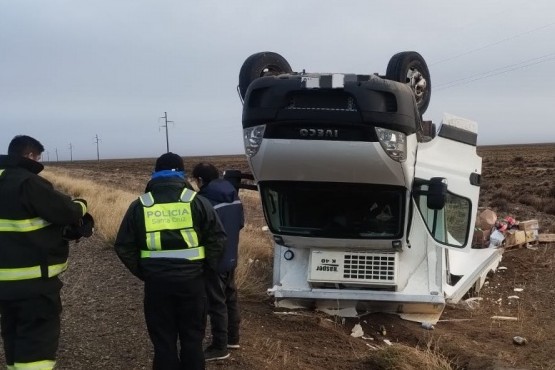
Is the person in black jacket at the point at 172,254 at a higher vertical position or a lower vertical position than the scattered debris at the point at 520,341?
higher

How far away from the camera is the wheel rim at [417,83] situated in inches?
306

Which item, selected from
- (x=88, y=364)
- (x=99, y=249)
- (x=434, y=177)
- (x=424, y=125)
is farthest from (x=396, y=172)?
(x=99, y=249)

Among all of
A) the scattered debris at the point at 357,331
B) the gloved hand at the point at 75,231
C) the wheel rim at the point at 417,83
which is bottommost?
the scattered debris at the point at 357,331

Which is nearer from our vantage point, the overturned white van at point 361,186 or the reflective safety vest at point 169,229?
the reflective safety vest at point 169,229

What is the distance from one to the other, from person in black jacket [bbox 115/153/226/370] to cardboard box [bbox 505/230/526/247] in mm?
8301

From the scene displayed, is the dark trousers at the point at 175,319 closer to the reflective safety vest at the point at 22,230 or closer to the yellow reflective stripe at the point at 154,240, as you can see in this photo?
the yellow reflective stripe at the point at 154,240

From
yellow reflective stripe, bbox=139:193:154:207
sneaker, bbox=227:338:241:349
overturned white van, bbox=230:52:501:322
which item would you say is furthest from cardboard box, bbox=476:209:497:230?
yellow reflective stripe, bbox=139:193:154:207

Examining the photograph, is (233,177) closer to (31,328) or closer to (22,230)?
(22,230)

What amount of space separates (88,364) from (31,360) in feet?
4.64

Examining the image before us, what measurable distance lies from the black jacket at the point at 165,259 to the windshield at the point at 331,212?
259 cm

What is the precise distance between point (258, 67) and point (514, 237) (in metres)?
6.53

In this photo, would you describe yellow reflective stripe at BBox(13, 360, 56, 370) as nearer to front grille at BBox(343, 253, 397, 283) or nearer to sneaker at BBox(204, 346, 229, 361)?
sneaker at BBox(204, 346, 229, 361)

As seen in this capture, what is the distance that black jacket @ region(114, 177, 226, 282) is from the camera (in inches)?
178

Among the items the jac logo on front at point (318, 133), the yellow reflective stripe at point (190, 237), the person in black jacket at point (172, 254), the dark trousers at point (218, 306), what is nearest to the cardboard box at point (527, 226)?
the jac logo on front at point (318, 133)
